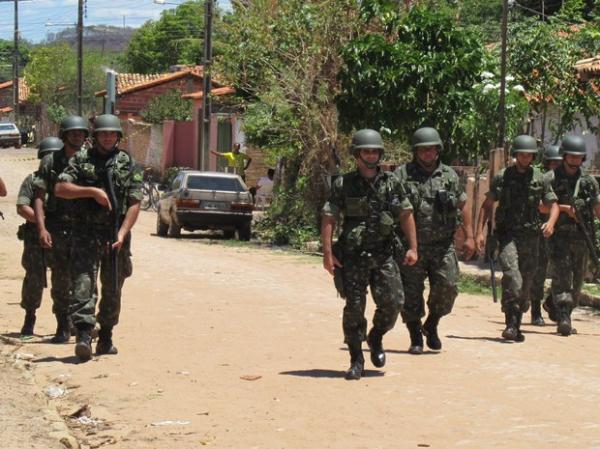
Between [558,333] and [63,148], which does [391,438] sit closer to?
[63,148]

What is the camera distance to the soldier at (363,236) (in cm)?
947

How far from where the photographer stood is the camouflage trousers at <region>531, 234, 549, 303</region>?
43.7 ft

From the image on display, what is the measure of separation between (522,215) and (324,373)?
3.09 meters

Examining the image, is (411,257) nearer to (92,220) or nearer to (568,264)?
(92,220)

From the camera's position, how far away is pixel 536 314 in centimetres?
1398

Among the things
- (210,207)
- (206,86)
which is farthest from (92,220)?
(206,86)

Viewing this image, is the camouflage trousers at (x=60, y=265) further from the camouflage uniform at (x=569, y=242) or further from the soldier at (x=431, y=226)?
the camouflage uniform at (x=569, y=242)

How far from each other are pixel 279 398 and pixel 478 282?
10135 millimetres

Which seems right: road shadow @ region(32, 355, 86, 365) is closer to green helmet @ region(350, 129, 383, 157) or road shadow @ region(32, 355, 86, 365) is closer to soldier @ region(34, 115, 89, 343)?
soldier @ region(34, 115, 89, 343)

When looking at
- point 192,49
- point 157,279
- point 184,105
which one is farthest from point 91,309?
point 192,49

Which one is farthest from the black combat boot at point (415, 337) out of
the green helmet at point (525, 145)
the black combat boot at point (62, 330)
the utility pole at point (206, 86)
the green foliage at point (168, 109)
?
the green foliage at point (168, 109)

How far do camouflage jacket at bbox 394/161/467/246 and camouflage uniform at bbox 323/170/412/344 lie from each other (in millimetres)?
1269

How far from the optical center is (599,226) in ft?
56.8

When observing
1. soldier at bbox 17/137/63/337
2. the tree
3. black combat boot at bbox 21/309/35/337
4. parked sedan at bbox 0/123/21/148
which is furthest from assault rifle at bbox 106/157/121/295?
parked sedan at bbox 0/123/21/148
